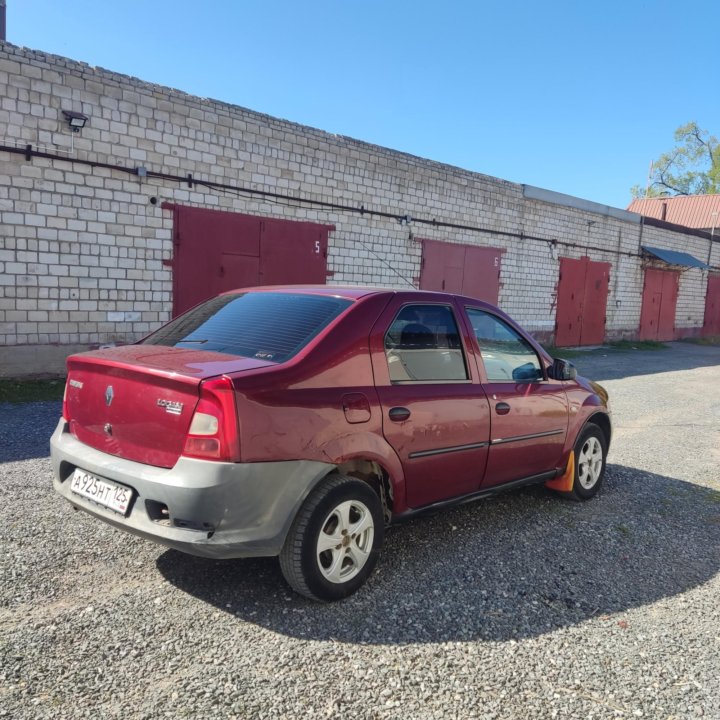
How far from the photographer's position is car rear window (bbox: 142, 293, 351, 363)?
3.20 m

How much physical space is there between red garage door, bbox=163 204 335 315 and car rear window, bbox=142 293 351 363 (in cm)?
678

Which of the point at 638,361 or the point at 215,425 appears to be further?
the point at 638,361

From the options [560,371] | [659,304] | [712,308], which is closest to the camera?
[560,371]

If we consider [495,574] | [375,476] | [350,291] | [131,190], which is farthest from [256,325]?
[131,190]

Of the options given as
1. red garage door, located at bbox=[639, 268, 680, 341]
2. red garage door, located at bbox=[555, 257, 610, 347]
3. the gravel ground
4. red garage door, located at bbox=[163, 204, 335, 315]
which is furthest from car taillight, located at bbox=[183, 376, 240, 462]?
red garage door, located at bbox=[639, 268, 680, 341]

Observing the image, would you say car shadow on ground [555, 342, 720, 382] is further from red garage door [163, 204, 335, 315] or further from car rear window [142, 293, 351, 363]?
car rear window [142, 293, 351, 363]

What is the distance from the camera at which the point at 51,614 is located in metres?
2.87

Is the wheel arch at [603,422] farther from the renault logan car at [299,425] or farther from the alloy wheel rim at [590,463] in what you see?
the renault logan car at [299,425]

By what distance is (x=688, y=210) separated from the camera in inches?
1601

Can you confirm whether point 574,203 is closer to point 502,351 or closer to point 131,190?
point 131,190

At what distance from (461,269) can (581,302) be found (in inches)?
246

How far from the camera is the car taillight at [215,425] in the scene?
2.70 meters

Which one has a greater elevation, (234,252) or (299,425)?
(234,252)

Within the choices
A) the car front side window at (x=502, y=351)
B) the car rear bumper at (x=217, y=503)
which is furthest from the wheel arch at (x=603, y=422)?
the car rear bumper at (x=217, y=503)
